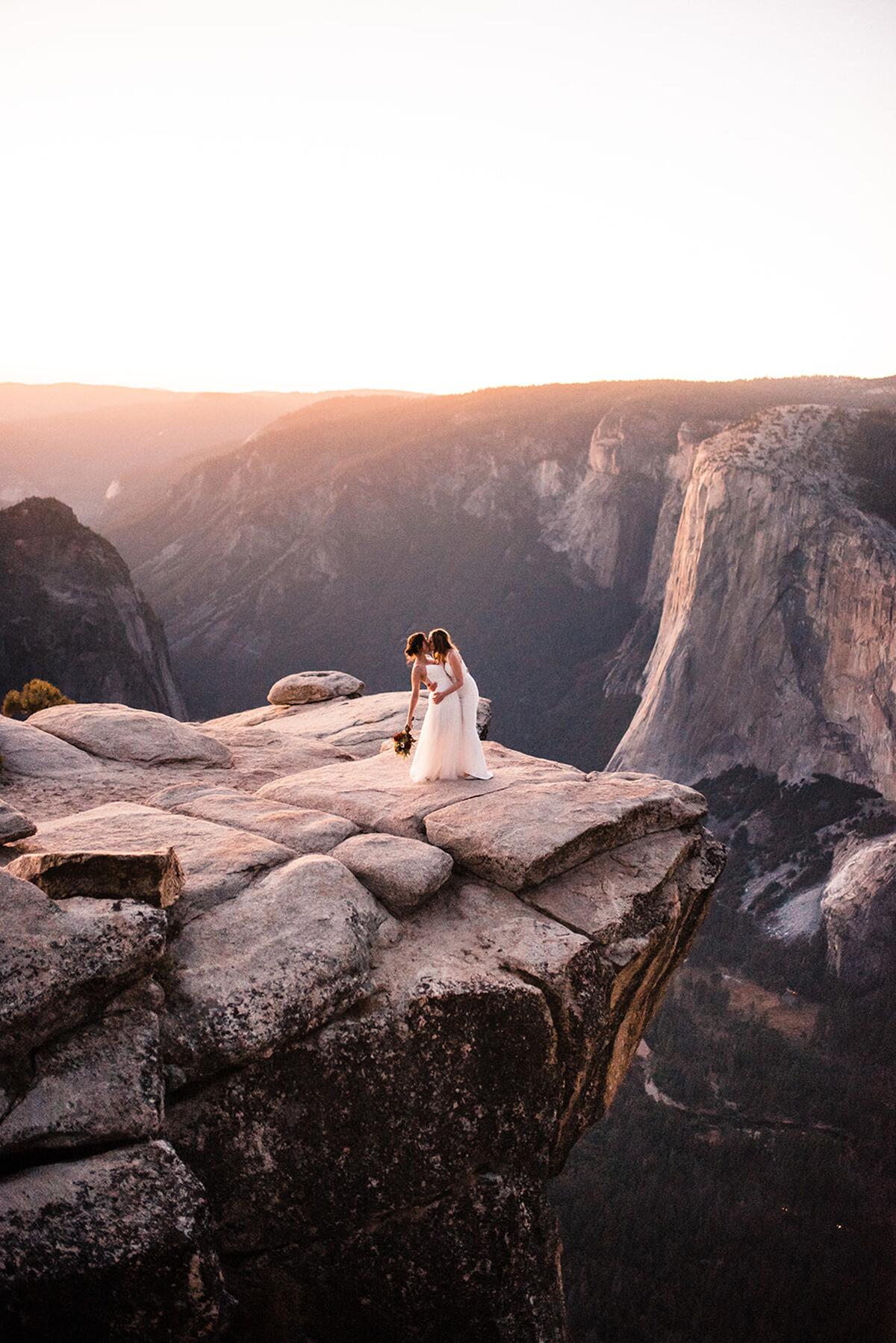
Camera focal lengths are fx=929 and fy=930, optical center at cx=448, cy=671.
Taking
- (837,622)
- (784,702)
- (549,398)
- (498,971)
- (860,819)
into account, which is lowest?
(860,819)

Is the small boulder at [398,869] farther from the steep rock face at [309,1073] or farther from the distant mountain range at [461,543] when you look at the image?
the distant mountain range at [461,543]

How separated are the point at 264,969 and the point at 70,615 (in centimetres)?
4179

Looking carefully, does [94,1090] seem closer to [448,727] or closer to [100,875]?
[100,875]

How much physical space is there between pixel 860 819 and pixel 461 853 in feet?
109

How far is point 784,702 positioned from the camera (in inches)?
1763

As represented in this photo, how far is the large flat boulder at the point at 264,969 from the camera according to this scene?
7.24 m

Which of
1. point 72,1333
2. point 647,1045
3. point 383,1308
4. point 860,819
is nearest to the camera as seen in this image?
point 72,1333

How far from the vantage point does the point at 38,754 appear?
1238 cm

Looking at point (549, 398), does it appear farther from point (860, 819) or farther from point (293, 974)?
point (293, 974)

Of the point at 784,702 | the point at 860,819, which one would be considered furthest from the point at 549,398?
the point at 860,819

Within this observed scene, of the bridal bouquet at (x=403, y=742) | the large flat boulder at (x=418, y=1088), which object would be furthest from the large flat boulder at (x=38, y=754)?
the large flat boulder at (x=418, y=1088)

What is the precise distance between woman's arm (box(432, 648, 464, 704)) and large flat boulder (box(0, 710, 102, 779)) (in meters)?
4.69

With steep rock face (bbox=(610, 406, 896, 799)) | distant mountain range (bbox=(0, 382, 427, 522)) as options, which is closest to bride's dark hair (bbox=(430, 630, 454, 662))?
steep rock face (bbox=(610, 406, 896, 799))

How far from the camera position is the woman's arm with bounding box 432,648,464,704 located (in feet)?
38.9
